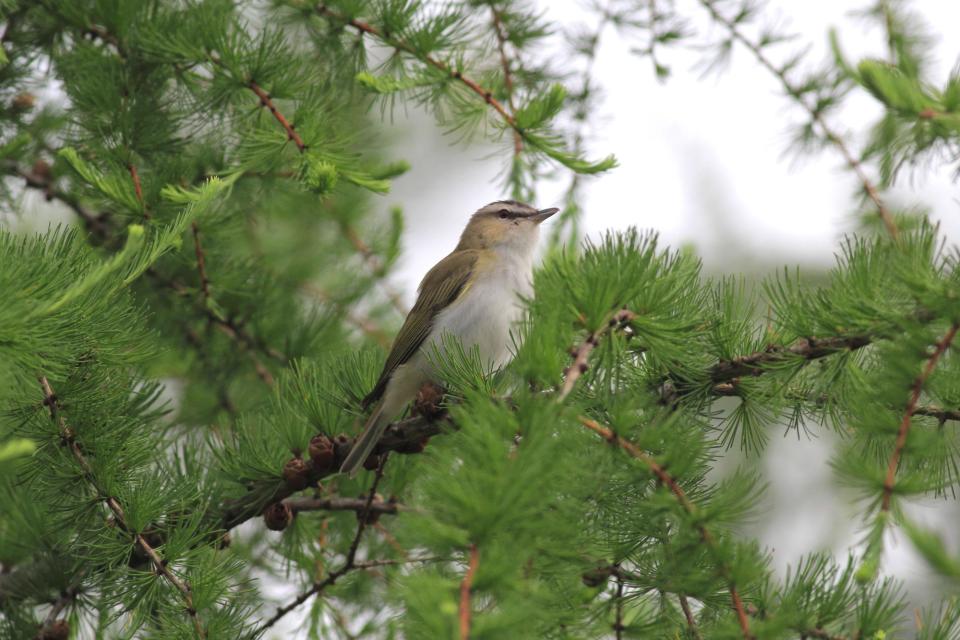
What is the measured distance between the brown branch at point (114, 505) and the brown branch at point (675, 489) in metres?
1.14

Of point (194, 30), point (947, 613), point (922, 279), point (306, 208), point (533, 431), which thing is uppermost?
point (306, 208)

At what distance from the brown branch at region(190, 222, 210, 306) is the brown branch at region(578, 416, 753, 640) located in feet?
6.39

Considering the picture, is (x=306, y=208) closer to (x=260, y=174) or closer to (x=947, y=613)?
(x=260, y=174)

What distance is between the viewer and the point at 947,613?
76.3 inches

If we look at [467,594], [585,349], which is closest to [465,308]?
[585,349]

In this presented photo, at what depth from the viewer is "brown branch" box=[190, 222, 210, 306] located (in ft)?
11.0

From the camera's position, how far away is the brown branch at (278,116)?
2996 millimetres

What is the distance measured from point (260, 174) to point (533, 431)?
86.0 inches

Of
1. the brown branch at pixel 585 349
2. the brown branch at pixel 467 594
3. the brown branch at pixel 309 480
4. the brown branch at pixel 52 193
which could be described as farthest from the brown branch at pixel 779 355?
the brown branch at pixel 52 193

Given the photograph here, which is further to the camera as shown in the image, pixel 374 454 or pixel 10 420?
pixel 374 454

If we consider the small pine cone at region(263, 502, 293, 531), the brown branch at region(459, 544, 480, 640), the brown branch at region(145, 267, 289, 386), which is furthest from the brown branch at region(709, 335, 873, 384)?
the brown branch at region(145, 267, 289, 386)

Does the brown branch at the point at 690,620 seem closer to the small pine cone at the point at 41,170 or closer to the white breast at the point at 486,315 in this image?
the white breast at the point at 486,315

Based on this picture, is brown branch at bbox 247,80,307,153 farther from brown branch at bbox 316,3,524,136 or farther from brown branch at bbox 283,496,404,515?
brown branch at bbox 283,496,404,515

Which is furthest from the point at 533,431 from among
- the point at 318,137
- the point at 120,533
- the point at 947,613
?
the point at 318,137
